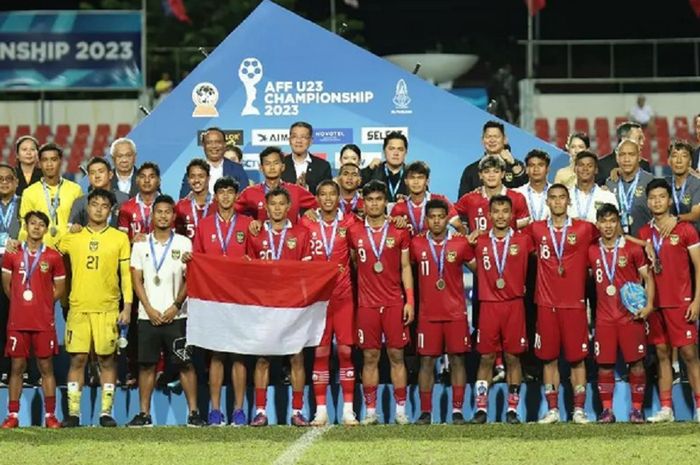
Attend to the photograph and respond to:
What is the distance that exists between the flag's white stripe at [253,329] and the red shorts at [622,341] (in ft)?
6.16

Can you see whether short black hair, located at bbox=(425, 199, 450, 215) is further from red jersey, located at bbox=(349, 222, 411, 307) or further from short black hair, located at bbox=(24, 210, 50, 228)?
short black hair, located at bbox=(24, 210, 50, 228)

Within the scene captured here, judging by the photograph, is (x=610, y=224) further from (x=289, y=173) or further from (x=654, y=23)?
(x=654, y=23)

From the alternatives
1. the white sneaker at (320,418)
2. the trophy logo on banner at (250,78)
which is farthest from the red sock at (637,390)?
the trophy logo on banner at (250,78)

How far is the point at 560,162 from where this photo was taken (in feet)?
46.2

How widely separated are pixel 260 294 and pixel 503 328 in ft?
5.48

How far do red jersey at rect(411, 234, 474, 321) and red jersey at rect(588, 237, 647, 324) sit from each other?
2.78 ft

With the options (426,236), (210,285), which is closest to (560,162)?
(426,236)

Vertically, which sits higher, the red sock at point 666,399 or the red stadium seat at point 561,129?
the red stadium seat at point 561,129

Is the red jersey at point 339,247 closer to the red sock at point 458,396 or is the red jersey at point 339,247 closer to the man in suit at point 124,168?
the red sock at point 458,396

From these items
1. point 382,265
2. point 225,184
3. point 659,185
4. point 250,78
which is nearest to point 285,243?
point 225,184

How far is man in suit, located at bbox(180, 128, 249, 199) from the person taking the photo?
12430 mm

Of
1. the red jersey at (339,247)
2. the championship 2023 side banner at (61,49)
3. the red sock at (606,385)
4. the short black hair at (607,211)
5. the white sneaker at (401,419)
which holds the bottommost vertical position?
the white sneaker at (401,419)

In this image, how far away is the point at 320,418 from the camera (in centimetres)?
1148

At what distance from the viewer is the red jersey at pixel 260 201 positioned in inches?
471
